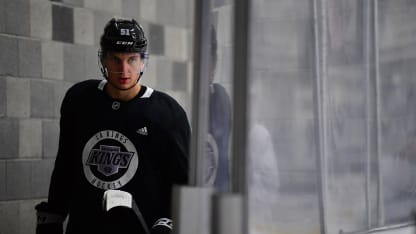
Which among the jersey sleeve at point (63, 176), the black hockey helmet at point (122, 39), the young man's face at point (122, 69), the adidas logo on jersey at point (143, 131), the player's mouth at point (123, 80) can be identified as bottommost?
the jersey sleeve at point (63, 176)

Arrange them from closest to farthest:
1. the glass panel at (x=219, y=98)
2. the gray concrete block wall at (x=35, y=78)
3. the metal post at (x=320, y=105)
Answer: the glass panel at (x=219, y=98) < the metal post at (x=320, y=105) < the gray concrete block wall at (x=35, y=78)

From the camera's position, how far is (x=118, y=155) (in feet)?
4.96

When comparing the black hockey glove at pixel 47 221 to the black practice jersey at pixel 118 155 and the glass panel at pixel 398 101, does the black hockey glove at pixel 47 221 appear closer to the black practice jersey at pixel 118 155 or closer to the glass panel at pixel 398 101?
the black practice jersey at pixel 118 155

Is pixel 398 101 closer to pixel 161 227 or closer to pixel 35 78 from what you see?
pixel 161 227

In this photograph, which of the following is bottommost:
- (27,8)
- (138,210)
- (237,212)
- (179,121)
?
(138,210)

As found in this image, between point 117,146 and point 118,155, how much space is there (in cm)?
3

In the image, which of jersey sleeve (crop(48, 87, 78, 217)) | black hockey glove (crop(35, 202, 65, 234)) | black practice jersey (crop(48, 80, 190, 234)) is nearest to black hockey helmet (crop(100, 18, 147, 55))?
black practice jersey (crop(48, 80, 190, 234))

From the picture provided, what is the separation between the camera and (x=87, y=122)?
1.55m

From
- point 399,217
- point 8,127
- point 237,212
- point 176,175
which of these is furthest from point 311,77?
point 8,127

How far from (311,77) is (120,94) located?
0.85 metres

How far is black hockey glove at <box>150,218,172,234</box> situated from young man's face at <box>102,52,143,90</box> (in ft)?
1.42

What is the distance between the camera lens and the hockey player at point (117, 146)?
1.49 metres

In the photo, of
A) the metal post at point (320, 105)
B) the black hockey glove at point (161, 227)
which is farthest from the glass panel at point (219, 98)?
the black hockey glove at point (161, 227)

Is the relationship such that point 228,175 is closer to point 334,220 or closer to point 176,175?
point 334,220
